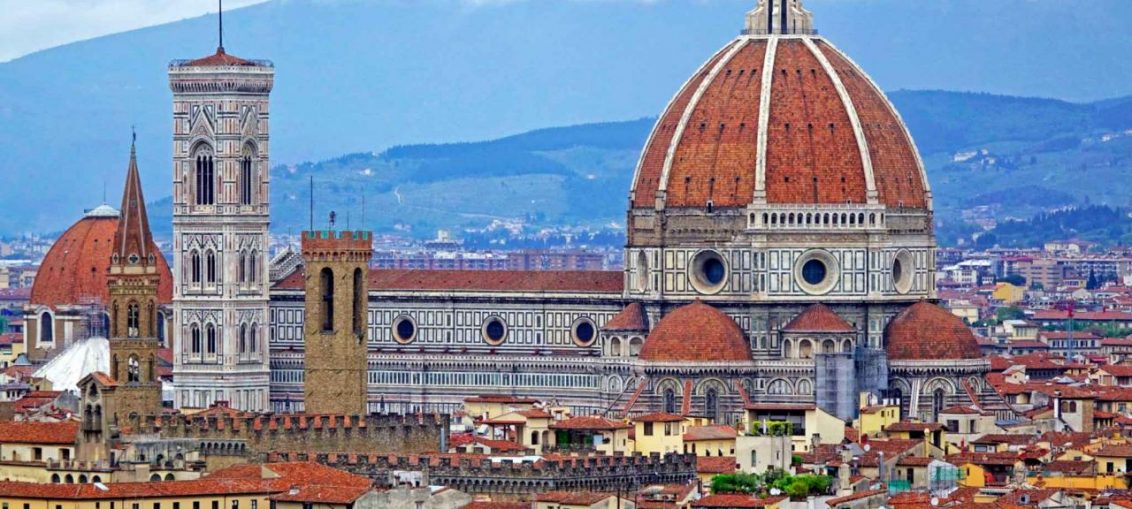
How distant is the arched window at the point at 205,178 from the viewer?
14350 centimetres

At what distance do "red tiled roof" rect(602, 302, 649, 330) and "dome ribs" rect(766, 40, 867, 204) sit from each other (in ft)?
18.2

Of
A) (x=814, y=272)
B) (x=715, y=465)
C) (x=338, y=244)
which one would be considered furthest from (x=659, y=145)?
(x=715, y=465)

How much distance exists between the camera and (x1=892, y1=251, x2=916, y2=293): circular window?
453 feet

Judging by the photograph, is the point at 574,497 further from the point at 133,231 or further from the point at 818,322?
the point at 818,322

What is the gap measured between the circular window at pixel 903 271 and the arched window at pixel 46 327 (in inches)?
1522

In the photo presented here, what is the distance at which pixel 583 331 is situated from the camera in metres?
142

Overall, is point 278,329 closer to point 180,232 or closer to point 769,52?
point 180,232

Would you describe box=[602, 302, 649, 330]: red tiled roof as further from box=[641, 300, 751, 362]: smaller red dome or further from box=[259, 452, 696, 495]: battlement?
box=[259, 452, 696, 495]: battlement

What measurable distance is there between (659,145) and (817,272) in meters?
6.64

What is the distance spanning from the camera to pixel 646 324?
137 m

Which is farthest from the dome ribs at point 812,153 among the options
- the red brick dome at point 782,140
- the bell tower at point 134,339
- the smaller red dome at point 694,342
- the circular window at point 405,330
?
the bell tower at point 134,339

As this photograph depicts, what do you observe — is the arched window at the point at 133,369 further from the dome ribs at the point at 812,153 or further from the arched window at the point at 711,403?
the dome ribs at the point at 812,153

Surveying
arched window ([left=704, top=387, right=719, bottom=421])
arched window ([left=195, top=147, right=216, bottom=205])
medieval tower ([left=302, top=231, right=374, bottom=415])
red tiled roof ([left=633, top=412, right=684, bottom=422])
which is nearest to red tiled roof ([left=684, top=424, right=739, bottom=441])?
red tiled roof ([left=633, top=412, right=684, bottom=422])

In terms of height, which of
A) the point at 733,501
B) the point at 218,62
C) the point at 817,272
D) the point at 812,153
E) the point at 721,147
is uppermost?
the point at 218,62
